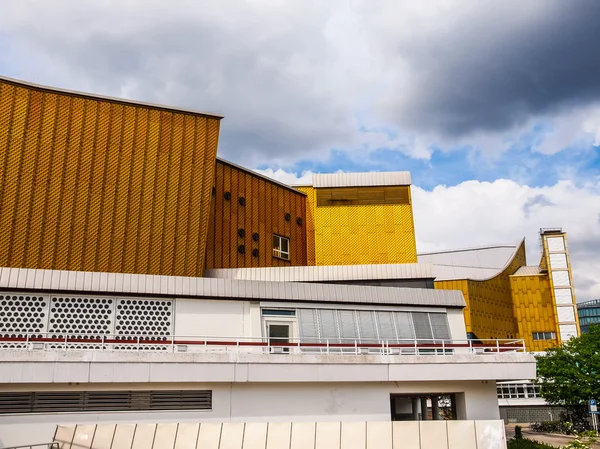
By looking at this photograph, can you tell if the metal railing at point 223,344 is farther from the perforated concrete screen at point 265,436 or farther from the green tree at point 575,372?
the green tree at point 575,372

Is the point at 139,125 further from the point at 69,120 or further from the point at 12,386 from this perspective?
the point at 12,386

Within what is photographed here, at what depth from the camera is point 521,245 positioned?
256ft

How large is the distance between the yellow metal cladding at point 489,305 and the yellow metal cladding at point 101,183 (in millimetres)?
39501

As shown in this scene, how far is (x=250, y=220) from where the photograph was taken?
A: 3347cm

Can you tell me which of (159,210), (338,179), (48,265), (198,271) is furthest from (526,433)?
(48,265)

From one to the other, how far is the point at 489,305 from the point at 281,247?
38.4 metres

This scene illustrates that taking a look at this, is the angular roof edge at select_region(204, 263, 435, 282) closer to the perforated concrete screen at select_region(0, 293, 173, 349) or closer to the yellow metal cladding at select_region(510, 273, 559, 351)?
the perforated concrete screen at select_region(0, 293, 173, 349)

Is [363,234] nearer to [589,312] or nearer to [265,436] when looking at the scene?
[265,436]

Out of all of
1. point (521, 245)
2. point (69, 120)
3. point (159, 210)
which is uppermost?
point (521, 245)

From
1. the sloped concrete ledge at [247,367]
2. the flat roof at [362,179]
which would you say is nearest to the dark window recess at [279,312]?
the sloped concrete ledge at [247,367]

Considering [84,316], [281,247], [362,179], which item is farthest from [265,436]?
[362,179]

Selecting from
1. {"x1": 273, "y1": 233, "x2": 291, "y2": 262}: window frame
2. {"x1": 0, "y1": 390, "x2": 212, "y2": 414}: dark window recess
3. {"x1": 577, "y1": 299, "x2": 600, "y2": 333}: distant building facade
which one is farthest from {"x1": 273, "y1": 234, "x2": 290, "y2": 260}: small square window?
{"x1": 577, "y1": 299, "x2": 600, "y2": 333}: distant building facade

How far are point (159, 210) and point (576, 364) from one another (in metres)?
35.6

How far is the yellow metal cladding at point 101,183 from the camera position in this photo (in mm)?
23641
